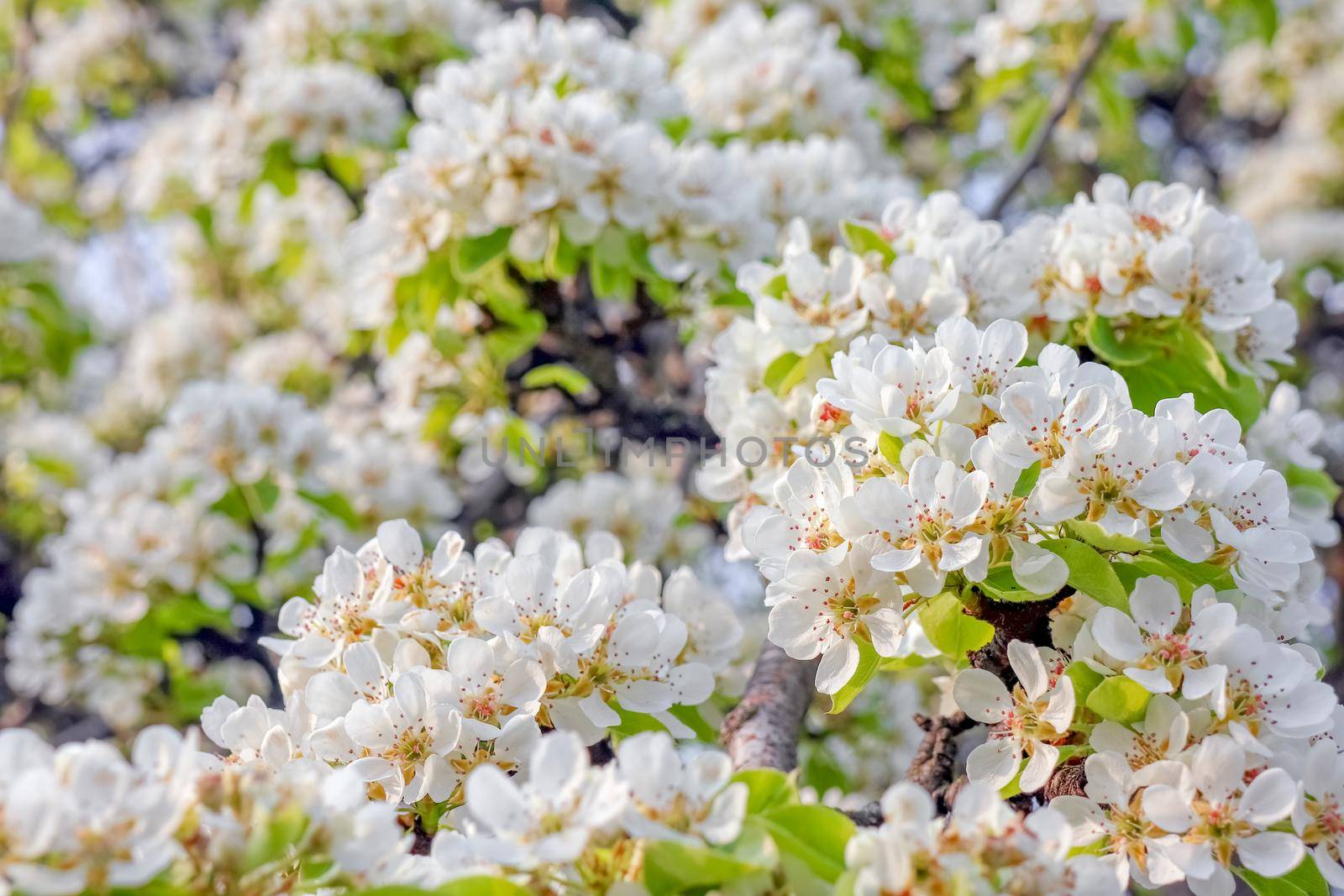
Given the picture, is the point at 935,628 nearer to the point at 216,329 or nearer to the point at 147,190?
the point at 147,190

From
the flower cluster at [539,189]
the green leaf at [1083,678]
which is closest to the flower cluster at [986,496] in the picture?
the green leaf at [1083,678]

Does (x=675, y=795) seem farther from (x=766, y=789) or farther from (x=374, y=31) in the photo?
(x=374, y=31)

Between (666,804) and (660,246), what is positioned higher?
(666,804)

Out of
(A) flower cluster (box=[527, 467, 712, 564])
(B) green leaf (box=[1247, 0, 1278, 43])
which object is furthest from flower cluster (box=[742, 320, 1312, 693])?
(B) green leaf (box=[1247, 0, 1278, 43])

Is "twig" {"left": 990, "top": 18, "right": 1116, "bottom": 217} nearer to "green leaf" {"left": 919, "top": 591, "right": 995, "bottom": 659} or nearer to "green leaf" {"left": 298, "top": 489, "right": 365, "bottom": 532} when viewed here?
"green leaf" {"left": 298, "top": 489, "right": 365, "bottom": 532}

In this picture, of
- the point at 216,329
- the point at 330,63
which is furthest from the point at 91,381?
the point at 330,63

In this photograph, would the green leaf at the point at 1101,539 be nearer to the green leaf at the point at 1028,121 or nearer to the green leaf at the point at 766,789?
the green leaf at the point at 766,789
